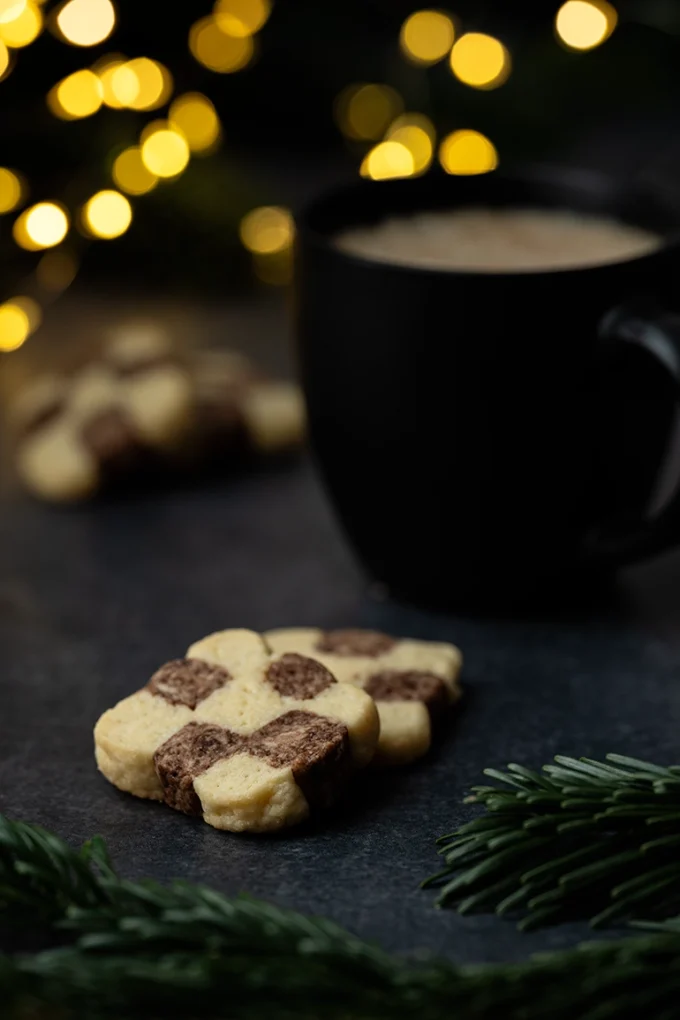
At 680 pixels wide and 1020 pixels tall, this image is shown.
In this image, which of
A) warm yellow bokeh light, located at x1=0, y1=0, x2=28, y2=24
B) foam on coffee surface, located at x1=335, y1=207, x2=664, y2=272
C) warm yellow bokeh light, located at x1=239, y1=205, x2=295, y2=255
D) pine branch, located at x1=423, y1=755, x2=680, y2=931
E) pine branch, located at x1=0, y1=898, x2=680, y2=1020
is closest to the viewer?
pine branch, located at x1=0, y1=898, x2=680, y2=1020

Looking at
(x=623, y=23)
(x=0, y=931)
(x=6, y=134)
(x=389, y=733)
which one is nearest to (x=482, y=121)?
(x=623, y=23)

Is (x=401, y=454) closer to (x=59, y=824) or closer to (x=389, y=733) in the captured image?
(x=389, y=733)

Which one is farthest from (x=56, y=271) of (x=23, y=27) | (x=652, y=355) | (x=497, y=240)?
(x=652, y=355)

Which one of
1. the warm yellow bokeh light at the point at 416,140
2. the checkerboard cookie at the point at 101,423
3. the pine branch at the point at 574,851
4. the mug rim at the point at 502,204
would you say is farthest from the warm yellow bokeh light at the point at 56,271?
the pine branch at the point at 574,851

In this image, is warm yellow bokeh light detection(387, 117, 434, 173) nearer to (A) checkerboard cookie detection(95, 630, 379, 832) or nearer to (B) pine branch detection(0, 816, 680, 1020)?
(A) checkerboard cookie detection(95, 630, 379, 832)

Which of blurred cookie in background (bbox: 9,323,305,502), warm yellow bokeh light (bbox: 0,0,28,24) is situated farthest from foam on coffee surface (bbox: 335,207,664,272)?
warm yellow bokeh light (bbox: 0,0,28,24)

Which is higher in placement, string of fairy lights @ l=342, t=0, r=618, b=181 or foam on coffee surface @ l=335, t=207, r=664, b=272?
string of fairy lights @ l=342, t=0, r=618, b=181

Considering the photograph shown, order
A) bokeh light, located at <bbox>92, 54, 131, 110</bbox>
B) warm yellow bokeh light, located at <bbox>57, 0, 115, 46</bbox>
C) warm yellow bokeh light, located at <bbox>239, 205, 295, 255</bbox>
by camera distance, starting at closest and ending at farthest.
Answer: warm yellow bokeh light, located at <bbox>57, 0, 115, 46</bbox>
bokeh light, located at <bbox>92, 54, 131, 110</bbox>
warm yellow bokeh light, located at <bbox>239, 205, 295, 255</bbox>
